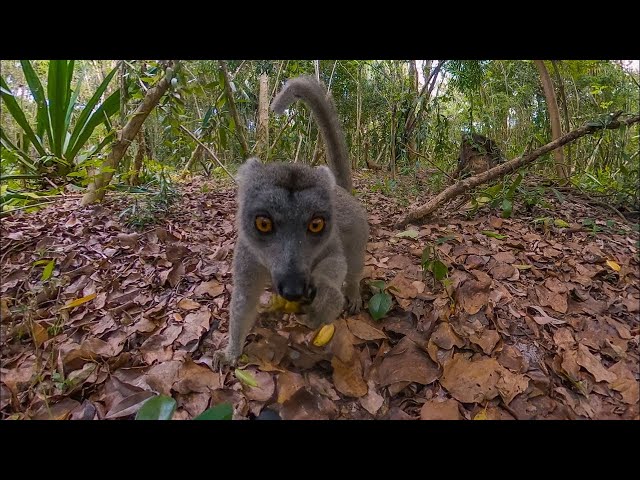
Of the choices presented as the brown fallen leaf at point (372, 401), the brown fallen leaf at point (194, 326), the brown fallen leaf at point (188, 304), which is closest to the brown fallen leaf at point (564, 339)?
the brown fallen leaf at point (372, 401)

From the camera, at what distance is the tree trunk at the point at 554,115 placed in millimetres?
2254

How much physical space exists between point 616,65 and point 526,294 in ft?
4.20

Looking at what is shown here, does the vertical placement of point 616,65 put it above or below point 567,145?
above

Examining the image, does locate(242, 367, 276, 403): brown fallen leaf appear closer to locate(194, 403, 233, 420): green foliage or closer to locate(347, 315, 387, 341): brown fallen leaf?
locate(194, 403, 233, 420): green foliage

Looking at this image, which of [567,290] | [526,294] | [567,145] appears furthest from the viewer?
[567,145]

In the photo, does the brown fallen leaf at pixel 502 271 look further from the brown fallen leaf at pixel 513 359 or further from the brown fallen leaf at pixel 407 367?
the brown fallen leaf at pixel 407 367

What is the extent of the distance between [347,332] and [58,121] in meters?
2.54

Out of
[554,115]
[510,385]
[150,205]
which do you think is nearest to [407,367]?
[510,385]

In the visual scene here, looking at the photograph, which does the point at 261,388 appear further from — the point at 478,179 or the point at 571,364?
the point at 478,179

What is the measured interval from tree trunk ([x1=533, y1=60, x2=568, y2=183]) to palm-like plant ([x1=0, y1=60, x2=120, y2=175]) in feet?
9.19

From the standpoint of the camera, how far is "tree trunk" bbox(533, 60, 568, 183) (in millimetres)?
2254
